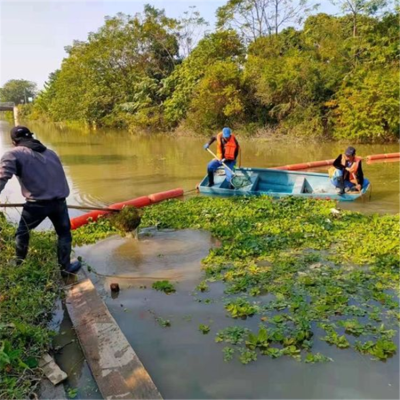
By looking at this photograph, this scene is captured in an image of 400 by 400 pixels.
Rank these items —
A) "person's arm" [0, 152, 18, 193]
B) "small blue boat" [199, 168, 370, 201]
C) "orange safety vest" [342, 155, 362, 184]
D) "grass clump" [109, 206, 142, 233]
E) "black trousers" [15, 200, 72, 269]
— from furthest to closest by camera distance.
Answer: "small blue boat" [199, 168, 370, 201]
"orange safety vest" [342, 155, 362, 184]
"grass clump" [109, 206, 142, 233]
"black trousers" [15, 200, 72, 269]
"person's arm" [0, 152, 18, 193]

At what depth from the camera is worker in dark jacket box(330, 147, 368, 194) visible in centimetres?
821

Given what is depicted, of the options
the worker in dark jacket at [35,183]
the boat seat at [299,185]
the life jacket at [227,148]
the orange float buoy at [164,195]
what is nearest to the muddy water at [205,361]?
the worker in dark jacket at [35,183]

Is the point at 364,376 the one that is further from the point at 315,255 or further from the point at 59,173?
the point at 59,173

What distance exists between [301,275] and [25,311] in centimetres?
308

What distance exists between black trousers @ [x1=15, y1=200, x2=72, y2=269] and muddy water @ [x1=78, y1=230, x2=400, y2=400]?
0.61 m

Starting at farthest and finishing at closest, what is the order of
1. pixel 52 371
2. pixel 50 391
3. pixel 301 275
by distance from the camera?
pixel 301 275
pixel 52 371
pixel 50 391

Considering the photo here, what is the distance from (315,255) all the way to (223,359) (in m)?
2.47

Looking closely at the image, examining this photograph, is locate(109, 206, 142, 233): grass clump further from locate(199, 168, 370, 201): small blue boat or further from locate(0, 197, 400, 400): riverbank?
locate(199, 168, 370, 201): small blue boat

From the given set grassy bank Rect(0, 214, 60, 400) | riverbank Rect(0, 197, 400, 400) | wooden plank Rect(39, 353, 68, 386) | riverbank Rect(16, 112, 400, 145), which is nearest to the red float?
riverbank Rect(0, 197, 400, 400)

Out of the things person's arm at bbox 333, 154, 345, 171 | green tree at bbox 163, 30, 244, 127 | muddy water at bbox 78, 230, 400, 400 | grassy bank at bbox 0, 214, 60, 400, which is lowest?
muddy water at bbox 78, 230, 400, 400

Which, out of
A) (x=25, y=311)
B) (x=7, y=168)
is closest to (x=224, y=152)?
(x=7, y=168)

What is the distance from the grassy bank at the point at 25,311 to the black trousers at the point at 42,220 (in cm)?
14

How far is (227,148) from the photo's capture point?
9.31 metres

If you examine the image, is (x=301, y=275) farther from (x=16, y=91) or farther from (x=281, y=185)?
(x=16, y=91)
